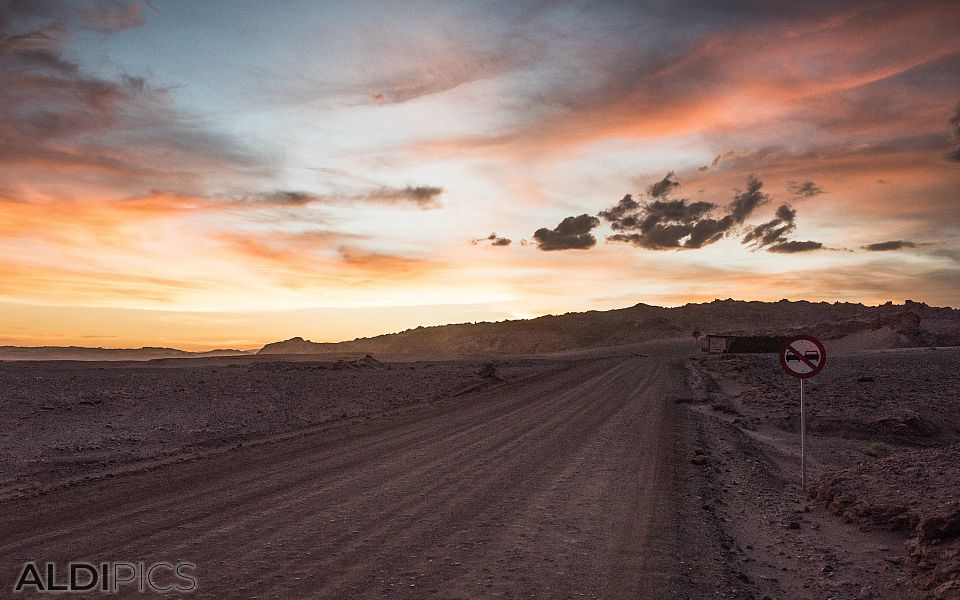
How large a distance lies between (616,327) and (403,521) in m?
147

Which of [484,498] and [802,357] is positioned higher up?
[802,357]

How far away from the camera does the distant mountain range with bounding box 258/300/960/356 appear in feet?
460

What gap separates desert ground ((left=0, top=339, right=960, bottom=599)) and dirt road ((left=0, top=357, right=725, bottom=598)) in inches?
1.6

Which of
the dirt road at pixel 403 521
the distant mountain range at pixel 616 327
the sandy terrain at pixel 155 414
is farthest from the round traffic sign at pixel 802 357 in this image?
the distant mountain range at pixel 616 327

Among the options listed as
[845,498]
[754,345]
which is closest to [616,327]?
[754,345]

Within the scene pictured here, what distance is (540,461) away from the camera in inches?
542

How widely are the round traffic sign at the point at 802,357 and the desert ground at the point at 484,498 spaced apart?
2100mm

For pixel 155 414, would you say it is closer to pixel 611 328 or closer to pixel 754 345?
pixel 754 345

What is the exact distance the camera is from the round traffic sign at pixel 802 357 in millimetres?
11680

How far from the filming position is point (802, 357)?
11.9 metres

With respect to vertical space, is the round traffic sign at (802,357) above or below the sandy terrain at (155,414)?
above

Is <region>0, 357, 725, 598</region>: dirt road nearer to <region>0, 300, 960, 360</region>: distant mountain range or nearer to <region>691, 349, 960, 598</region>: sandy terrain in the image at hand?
<region>691, 349, 960, 598</region>: sandy terrain

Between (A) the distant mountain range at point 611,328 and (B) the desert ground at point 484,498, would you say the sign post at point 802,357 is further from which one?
(A) the distant mountain range at point 611,328

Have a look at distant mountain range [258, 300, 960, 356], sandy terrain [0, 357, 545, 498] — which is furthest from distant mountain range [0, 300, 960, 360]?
sandy terrain [0, 357, 545, 498]
